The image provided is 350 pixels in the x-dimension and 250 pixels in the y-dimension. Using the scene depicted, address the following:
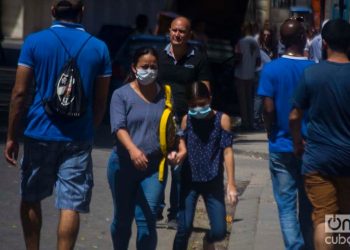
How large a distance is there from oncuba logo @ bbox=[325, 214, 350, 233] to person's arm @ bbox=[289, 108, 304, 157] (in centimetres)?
51

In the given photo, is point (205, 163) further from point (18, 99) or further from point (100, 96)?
point (18, 99)

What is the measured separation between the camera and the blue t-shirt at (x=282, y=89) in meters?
7.77

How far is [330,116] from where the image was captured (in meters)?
7.01

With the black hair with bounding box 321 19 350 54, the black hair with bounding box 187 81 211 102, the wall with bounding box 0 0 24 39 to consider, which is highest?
the black hair with bounding box 321 19 350 54

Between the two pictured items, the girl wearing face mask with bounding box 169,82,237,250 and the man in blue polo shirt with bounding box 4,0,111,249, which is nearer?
the man in blue polo shirt with bounding box 4,0,111,249

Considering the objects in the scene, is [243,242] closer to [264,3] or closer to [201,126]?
[201,126]

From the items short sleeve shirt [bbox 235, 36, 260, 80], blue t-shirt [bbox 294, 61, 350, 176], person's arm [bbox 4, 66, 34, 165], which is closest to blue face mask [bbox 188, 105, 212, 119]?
blue t-shirt [bbox 294, 61, 350, 176]

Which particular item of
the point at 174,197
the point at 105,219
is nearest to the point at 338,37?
the point at 174,197

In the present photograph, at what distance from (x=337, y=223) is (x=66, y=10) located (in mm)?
2254

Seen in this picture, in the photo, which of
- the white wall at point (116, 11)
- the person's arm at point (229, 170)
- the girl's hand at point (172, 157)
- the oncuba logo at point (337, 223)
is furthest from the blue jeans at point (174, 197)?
the white wall at point (116, 11)

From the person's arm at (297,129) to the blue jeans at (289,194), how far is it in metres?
0.29

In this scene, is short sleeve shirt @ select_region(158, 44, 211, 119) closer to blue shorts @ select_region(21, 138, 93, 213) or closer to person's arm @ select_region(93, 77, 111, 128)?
person's arm @ select_region(93, 77, 111, 128)

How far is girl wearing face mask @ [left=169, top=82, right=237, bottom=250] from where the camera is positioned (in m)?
7.91

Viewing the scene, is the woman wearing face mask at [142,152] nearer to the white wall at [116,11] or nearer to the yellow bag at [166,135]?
the yellow bag at [166,135]
